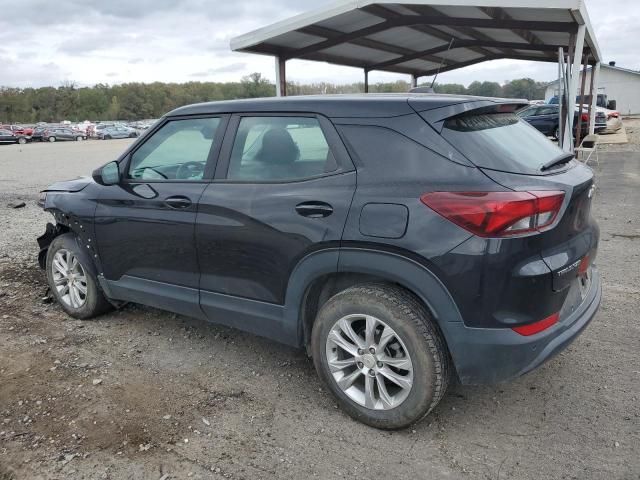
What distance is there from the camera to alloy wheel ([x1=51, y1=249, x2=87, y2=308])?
4.36 metres

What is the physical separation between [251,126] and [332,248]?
3.42ft

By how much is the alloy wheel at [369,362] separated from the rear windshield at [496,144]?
0.97 m

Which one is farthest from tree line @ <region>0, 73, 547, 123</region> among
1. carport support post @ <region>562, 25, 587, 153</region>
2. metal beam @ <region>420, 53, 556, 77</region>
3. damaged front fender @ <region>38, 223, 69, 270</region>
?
damaged front fender @ <region>38, 223, 69, 270</region>

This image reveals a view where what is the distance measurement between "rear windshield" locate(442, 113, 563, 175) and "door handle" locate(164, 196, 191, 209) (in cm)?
169

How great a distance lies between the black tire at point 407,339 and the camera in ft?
8.67

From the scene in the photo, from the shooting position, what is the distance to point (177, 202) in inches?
137

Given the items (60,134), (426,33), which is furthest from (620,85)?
(60,134)

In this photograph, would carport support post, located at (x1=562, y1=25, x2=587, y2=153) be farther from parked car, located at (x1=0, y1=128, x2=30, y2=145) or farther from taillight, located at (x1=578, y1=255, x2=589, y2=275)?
parked car, located at (x1=0, y1=128, x2=30, y2=145)

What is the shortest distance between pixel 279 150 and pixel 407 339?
4.41ft

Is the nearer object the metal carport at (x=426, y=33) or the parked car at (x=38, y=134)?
the metal carport at (x=426, y=33)

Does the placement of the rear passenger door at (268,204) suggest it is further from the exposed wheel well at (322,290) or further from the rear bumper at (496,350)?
the rear bumper at (496,350)

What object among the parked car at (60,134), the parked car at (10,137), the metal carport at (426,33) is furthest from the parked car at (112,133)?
the metal carport at (426,33)

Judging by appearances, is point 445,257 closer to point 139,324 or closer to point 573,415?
point 573,415

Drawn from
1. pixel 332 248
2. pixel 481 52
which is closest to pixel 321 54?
pixel 481 52
